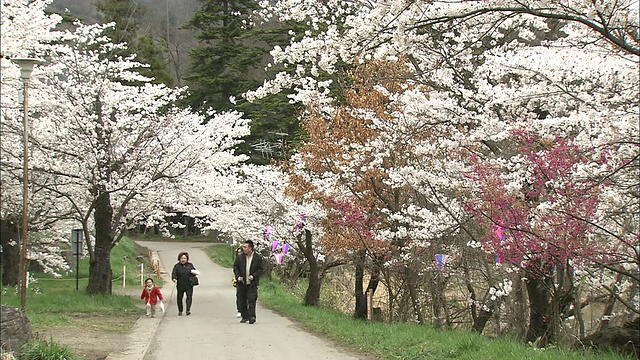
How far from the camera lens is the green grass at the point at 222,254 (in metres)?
39.6

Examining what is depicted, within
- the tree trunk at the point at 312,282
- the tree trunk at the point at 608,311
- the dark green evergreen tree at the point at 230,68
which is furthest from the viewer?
the dark green evergreen tree at the point at 230,68

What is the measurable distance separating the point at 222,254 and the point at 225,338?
31566 millimetres

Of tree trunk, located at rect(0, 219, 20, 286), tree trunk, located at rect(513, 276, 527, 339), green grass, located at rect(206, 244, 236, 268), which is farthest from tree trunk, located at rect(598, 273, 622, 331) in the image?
green grass, located at rect(206, 244, 236, 268)

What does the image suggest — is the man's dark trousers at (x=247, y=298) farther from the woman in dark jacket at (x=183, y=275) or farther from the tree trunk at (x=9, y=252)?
the tree trunk at (x=9, y=252)

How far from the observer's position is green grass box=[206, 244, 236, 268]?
3962cm

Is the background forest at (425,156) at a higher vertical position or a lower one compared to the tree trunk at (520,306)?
higher

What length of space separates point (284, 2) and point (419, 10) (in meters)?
2.99

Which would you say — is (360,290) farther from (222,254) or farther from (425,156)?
(222,254)

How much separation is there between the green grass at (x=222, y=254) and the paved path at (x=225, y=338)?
19661 millimetres

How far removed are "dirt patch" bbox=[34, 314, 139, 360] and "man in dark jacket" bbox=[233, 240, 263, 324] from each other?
2463mm

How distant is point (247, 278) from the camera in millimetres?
14406

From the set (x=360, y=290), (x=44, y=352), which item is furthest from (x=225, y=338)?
(x=360, y=290)

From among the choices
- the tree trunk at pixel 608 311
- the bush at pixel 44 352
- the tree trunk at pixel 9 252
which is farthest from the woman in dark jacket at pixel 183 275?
the tree trunk at pixel 608 311

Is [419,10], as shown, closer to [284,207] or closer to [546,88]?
[546,88]
